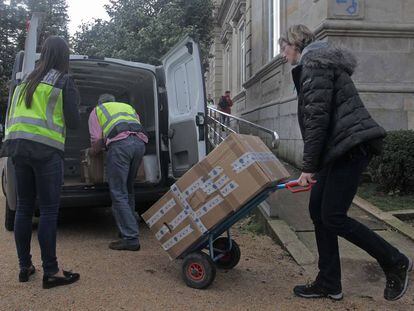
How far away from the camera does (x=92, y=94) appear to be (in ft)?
25.7

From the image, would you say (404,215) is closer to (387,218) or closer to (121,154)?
(387,218)

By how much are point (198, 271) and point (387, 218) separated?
9.16 ft

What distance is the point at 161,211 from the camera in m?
4.07

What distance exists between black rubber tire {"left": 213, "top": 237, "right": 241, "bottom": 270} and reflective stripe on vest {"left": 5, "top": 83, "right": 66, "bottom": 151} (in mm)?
1555

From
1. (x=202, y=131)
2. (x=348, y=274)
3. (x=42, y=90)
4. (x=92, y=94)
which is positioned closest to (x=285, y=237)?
(x=348, y=274)

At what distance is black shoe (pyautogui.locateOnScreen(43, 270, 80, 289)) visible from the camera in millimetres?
3734

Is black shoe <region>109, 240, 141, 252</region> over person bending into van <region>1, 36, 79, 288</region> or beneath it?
beneath

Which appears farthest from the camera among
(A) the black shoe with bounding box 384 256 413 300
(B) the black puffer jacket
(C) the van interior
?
(C) the van interior

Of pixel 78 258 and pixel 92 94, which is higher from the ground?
pixel 92 94

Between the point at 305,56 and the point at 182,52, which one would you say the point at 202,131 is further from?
the point at 305,56

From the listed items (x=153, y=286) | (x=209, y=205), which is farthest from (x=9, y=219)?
(x=209, y=205)

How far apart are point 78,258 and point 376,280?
2.62 metres

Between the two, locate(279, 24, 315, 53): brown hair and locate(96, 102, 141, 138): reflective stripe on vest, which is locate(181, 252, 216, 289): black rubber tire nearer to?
locate(279, 24, 315, 53): brown hair

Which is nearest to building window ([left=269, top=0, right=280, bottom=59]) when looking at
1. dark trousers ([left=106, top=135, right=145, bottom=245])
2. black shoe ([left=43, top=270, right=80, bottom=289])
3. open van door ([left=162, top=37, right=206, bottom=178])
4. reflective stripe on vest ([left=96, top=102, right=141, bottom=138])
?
open van door ([left=162, top=37, right=206, bottom=178])
